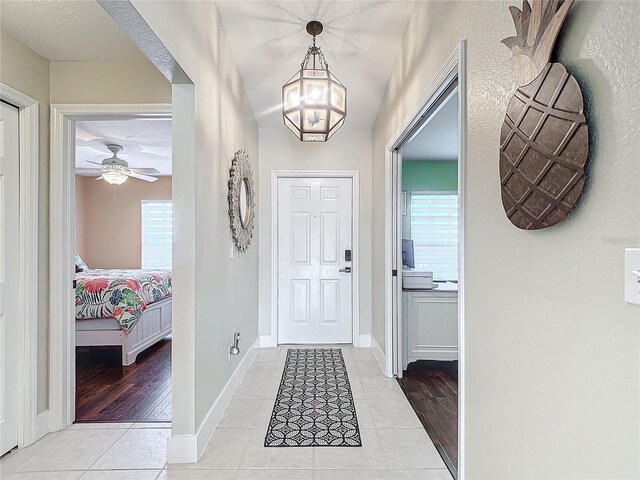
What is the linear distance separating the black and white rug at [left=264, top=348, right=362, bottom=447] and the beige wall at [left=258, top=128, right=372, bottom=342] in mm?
808

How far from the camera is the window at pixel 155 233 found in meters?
6.68

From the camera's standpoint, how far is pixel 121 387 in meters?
3.03

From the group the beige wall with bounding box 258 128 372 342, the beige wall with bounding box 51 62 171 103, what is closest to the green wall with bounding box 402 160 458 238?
the beige wall with bounding box 258 128 372 342

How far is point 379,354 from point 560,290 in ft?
9.32

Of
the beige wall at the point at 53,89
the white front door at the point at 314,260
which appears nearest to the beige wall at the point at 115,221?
the white front door at the point at 314,260

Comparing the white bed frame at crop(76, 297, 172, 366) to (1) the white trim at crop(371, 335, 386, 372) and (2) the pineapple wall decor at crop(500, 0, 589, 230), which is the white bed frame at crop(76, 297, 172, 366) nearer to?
(1) the white trim at crop(371, 335, 386, 372)

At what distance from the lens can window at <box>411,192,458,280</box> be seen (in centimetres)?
527

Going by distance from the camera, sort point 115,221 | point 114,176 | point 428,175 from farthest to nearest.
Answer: point 115,221
point 428,175
point 114,176

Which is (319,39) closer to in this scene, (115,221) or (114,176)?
(114,176)

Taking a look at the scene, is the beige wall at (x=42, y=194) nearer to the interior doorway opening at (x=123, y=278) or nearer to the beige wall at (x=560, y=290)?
the interior doorway opening at (x=123, y=278)

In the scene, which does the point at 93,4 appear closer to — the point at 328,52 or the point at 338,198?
the point at 328,52

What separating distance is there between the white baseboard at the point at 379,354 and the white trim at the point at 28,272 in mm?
2535

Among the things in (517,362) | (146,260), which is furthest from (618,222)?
(146,260)

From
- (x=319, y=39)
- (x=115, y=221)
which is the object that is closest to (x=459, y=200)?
(x=319, y=39)
